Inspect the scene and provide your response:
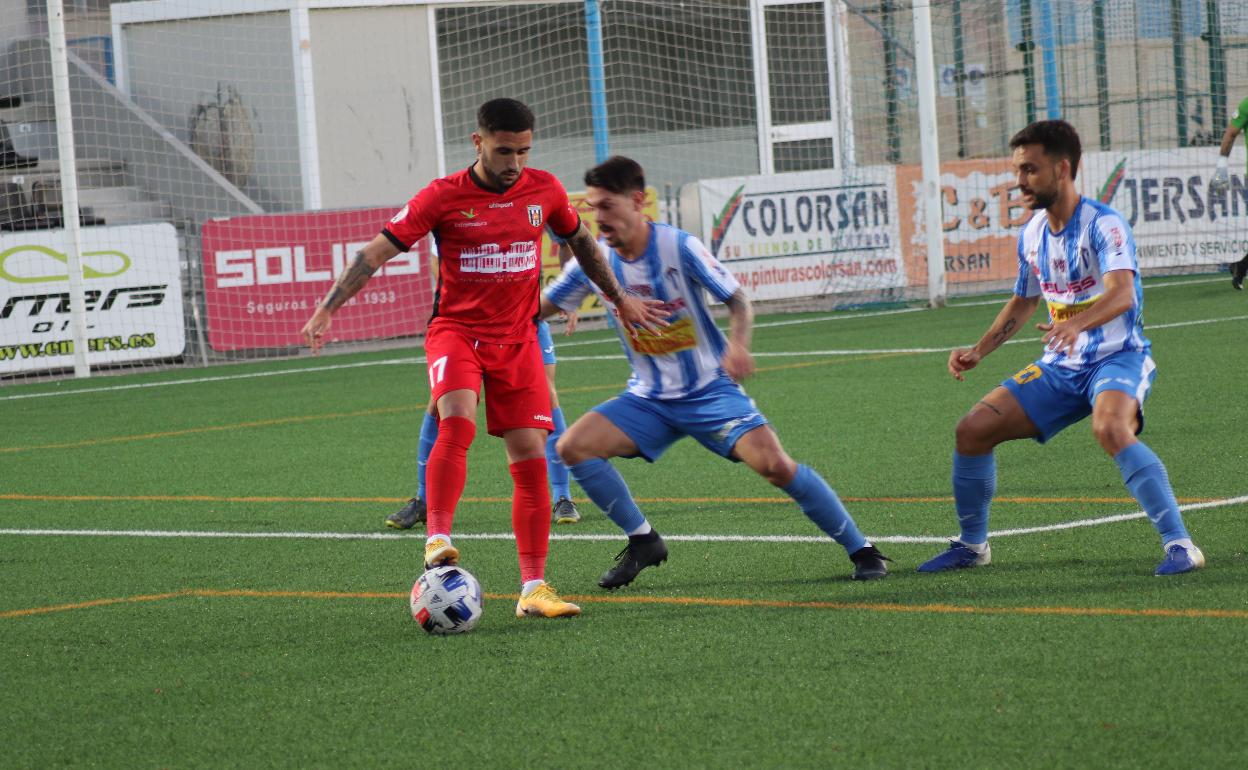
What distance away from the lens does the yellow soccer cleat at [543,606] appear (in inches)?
225

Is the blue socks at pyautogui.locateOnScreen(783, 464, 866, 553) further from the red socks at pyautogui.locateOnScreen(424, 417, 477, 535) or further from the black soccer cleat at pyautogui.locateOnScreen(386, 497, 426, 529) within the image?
the black soccer cleat at pyautogui.locateOnScreen(386, 497, 426, 529)

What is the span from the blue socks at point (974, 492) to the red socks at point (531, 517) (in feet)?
4.76

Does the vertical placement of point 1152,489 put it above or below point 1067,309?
below

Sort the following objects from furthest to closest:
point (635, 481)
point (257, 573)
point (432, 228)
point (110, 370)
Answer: point (110, 370), point (635, 481), point (257, 573), point (432, 228)

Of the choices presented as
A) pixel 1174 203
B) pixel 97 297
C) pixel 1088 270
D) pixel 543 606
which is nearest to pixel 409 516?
pixel 543 606

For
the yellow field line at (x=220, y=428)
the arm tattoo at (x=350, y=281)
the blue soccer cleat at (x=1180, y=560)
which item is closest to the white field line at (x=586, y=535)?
the blue soccer cleat at (x=1180, y=560)

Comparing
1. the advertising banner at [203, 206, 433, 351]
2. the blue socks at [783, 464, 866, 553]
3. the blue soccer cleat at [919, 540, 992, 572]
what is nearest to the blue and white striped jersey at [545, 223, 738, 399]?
the blue socks at [783, 464, 866, 553]

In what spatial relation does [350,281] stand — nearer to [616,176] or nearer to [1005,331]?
[616,176]

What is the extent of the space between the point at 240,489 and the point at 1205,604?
5.86 m

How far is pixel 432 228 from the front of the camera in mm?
6160

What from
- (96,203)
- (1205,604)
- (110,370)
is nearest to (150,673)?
(1205,604)

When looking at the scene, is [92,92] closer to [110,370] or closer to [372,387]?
[110,370]

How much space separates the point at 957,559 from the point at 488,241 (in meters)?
2.00

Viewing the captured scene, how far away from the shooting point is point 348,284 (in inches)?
233
